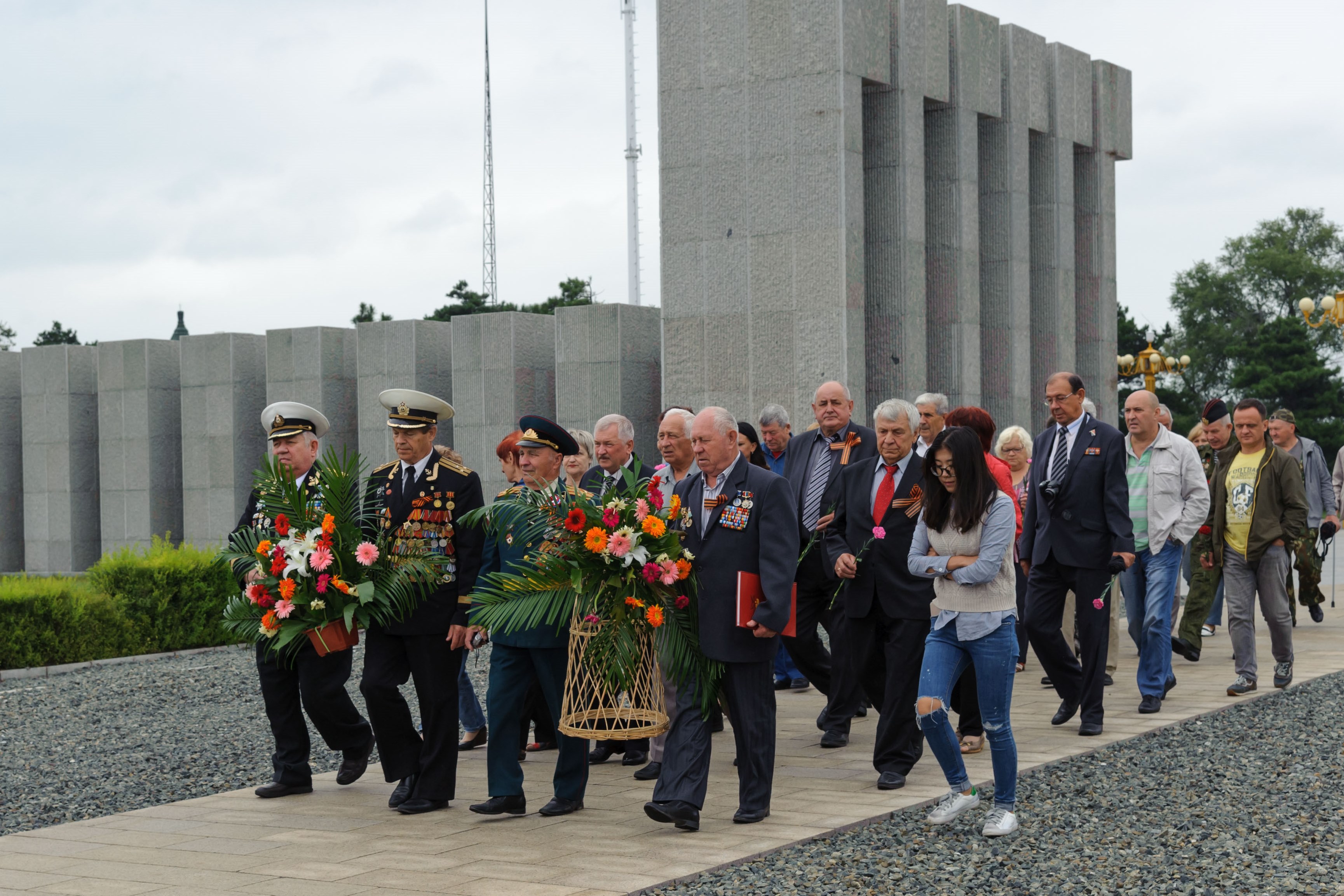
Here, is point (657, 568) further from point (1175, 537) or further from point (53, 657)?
point (53, 657)

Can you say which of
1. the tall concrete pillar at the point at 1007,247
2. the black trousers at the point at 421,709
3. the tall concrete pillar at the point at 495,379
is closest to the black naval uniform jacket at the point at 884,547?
the black trousers at the point at 421,709

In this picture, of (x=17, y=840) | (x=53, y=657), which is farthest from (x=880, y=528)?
(x=53, y=657)

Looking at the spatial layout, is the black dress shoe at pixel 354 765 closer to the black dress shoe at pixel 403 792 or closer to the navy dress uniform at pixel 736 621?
the black dress shoe at pixel 403 792

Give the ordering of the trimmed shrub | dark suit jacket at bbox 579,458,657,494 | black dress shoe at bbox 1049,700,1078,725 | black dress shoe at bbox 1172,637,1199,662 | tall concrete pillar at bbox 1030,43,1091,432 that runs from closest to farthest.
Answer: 1. dark suit jacket at bbox 579,458,657,494
2. black dress shoe at bbox 1049,700,1078,725
3. black dress shoe at bbox 1172,637,1199,662
4. the trimmed shrub
5. tall concrete pillar at bbox 1030,43,1091,432

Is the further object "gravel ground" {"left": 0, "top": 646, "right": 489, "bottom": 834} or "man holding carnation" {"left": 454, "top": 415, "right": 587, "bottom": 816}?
"gravel ground" {"left": 0, "top": 646, "right": 489, "bottom": 834}

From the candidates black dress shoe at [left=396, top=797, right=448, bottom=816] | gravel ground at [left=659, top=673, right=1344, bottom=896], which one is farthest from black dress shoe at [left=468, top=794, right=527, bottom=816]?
gravel ground at [left=659, top=673, right=1344, bottom=896]

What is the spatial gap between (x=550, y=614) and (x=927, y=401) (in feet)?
10.7

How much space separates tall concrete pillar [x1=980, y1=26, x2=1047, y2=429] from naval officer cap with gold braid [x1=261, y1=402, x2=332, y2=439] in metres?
14.9

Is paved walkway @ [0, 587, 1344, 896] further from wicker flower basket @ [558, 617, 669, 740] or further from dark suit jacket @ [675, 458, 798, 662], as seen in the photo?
dark suit jacket @ [675, 458, 798, 662]

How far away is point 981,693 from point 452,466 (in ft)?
8.56

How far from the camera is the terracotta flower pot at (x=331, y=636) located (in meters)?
7.14

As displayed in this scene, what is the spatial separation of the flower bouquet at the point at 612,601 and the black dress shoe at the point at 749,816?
1.51 ft

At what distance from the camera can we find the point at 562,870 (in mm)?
5840

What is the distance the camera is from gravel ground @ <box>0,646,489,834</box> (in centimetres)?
796
